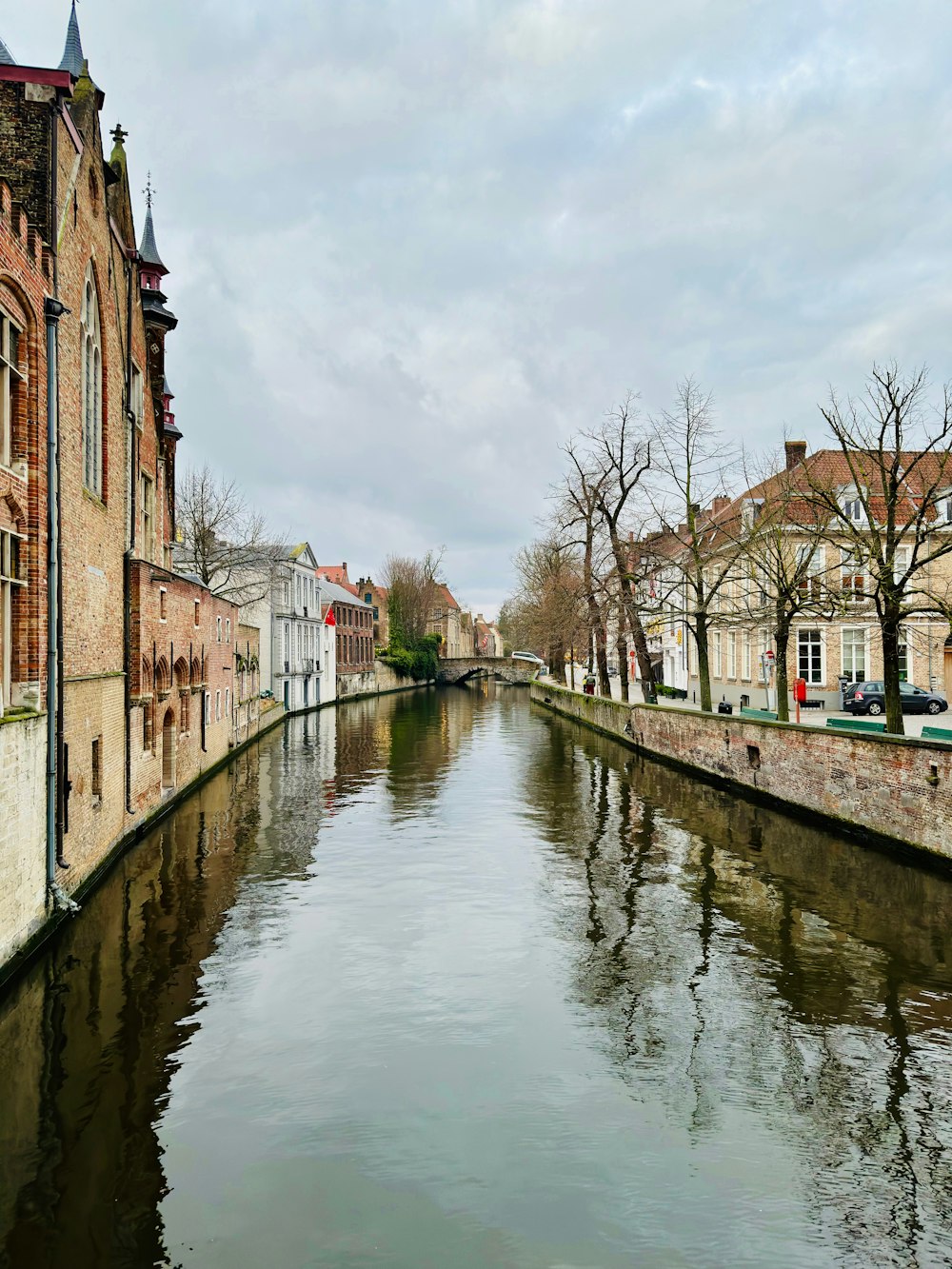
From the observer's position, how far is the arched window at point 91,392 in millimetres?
14625

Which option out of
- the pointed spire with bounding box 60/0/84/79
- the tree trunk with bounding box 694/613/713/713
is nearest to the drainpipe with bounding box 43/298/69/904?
the pointed spire with bounding box 60/0/84/79

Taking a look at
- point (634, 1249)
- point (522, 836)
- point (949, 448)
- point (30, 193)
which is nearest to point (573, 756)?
point (522, 836)

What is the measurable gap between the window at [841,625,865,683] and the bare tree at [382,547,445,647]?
50.7 m

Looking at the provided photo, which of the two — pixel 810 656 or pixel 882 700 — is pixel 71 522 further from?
pixel 810 656

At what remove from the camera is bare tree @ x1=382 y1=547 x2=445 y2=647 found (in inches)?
3305

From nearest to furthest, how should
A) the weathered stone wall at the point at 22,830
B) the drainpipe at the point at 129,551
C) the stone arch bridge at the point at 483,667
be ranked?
1. the weathered stone wall at the point at 22,830
2. the drainpipe at the point at 129,551
3. the stone arch bridge at the point at 483,667

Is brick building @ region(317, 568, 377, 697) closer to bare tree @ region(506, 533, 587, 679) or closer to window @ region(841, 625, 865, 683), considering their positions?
bare tree @ region(506, 533, 587, 679)

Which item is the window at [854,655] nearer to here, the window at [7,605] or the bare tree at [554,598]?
the bare tree at [554,598]

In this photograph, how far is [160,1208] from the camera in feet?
20.1

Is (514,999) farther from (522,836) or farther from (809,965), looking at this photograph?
(522,836)

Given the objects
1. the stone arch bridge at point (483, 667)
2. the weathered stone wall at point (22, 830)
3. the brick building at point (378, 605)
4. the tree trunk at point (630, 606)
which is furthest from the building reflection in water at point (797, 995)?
the brick building at point (378, 605)

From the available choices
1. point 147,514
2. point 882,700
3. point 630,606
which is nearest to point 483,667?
point 630,606

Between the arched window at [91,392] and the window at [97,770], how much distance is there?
401 centimetres

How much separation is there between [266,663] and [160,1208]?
1757 inches
